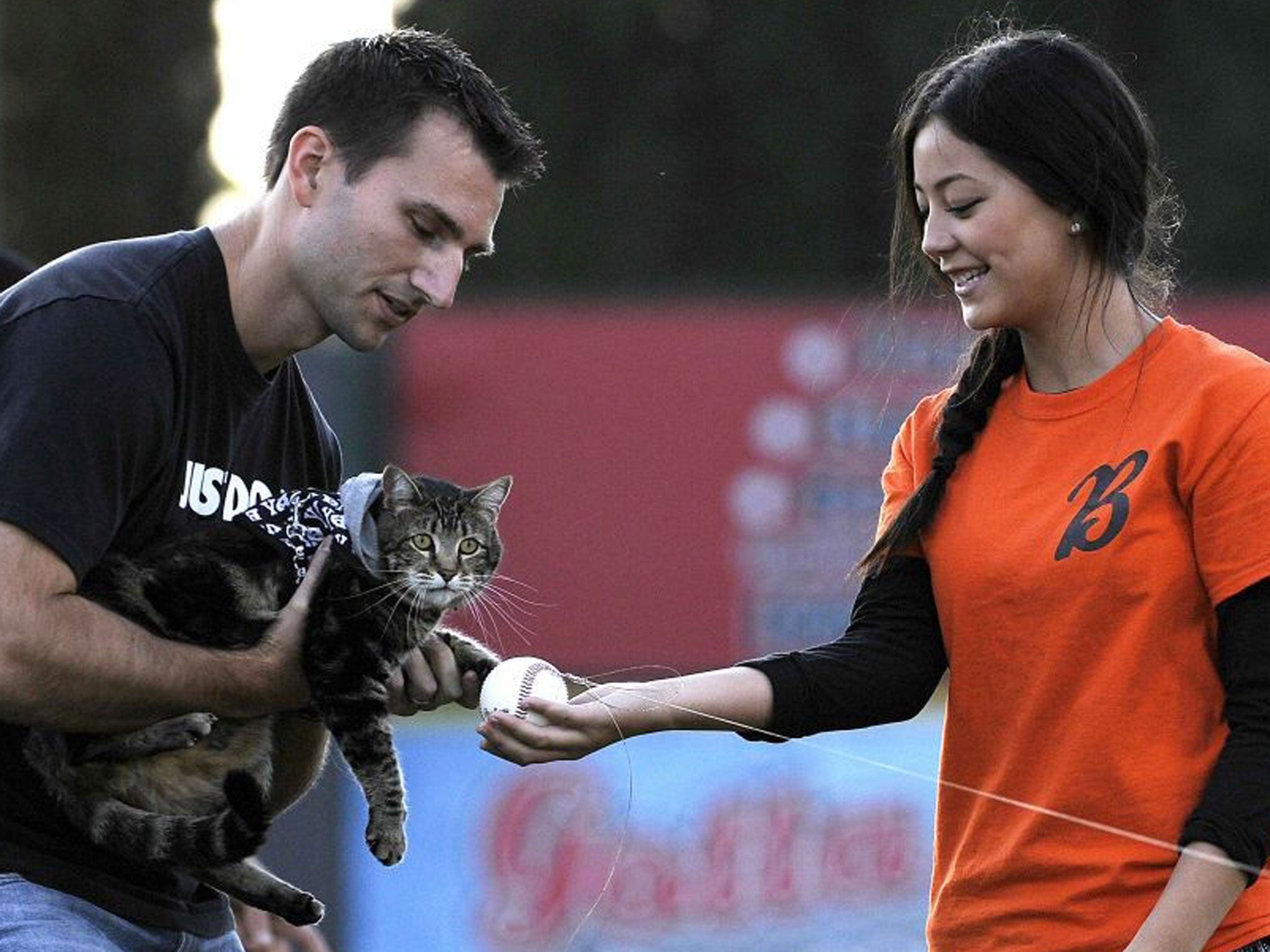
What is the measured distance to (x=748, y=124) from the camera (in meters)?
19.7

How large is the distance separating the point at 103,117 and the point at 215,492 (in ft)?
47.5

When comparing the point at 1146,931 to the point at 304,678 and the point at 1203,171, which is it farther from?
the point at 1203,171

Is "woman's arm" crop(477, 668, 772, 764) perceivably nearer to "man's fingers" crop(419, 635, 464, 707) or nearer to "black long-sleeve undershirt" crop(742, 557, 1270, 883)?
"black long-sleeve undershirt" crop(742, 557, 1270, 883)

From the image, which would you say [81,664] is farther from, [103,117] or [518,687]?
[103,117]

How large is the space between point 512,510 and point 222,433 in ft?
23.8

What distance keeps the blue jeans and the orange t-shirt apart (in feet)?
3.97

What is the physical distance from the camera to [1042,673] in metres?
3.18

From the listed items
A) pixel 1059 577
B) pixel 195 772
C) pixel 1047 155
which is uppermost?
pixel 1047 155

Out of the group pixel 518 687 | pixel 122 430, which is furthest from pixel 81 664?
pixel 518 687

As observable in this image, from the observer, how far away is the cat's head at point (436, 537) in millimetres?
3969

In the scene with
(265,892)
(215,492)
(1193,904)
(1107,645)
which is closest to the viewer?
(1193,904)

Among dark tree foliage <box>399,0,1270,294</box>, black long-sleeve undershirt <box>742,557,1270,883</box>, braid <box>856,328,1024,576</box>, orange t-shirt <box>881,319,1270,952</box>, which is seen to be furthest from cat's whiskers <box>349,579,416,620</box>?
dark tree foliage <box>399,0,1270,294</box>

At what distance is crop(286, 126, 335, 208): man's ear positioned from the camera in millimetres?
3496

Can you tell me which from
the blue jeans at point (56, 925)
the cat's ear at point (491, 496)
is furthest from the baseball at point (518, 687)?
the cat's ear at point (491, 496)
